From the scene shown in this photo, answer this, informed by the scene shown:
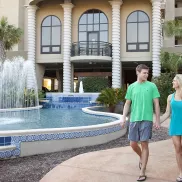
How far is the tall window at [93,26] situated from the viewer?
26141 mm

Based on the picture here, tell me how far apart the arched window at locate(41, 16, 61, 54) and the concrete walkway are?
20.8 meters

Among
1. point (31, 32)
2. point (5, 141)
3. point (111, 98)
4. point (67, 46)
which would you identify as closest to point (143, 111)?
point (5, 141)

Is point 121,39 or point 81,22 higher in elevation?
point 81,22

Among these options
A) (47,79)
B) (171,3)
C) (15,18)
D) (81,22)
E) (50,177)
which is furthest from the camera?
(47,79)

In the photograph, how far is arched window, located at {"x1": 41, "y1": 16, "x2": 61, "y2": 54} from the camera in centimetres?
2658

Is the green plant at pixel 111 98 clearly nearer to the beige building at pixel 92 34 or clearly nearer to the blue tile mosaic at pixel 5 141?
the beige building at pixel 92 34

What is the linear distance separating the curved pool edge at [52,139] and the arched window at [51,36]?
19144mm

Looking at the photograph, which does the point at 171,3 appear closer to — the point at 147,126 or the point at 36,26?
the point at 36,26

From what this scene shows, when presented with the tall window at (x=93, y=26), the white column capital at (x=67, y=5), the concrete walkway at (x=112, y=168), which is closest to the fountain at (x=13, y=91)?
the white column capital at (x=67, y=5)

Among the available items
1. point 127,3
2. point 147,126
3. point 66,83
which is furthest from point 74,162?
point 127,3

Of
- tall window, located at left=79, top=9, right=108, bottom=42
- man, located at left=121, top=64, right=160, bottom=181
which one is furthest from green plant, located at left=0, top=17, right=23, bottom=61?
man, located at left=121, top=64, right=160, bottom=181

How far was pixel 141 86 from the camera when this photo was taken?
4641 mm

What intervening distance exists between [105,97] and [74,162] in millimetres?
10913

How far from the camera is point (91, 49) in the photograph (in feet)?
82.7
